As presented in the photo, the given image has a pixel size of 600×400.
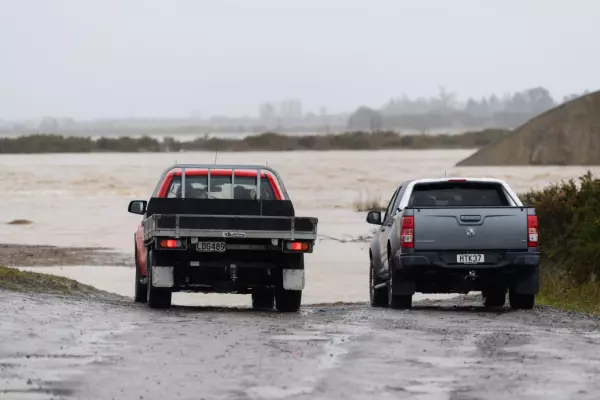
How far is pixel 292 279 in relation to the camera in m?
18.7

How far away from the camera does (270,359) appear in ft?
42.0

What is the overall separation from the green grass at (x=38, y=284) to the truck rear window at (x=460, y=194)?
227 inches

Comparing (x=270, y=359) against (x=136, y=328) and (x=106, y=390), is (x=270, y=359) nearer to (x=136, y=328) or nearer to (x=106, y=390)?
(x=106, y=390)

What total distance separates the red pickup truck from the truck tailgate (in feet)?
4.65

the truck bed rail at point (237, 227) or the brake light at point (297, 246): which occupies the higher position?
the truck bed rail at point (237, 227)

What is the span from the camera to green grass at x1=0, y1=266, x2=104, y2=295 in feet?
73.5

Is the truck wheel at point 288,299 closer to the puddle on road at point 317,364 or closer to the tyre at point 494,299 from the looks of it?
the tyre at point 494,299

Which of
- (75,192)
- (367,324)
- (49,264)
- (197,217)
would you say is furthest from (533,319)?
(75,192)

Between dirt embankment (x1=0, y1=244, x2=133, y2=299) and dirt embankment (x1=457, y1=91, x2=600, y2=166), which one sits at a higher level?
dirt embankment (x1=457, y1=91, x2=600, y2=166)

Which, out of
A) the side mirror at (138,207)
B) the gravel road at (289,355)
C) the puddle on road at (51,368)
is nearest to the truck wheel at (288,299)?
the gravel road at (289,355)

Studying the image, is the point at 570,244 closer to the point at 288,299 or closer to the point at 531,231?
the point at 531,231

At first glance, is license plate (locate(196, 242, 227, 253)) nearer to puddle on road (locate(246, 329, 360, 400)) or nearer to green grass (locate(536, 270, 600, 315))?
puddle on road (locate(246, 329, 360, 400))

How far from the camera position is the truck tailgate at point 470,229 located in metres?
19.0

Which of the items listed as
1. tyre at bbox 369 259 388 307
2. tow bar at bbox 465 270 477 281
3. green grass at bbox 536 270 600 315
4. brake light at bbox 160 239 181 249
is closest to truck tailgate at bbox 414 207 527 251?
tow bar at bbox 465 270 477 281
